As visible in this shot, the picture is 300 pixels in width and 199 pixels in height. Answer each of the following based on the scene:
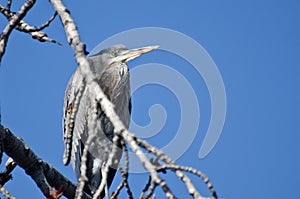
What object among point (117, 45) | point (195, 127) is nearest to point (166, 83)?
point (195, 127)

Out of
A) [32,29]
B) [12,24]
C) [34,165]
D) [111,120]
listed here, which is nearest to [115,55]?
[34,165]

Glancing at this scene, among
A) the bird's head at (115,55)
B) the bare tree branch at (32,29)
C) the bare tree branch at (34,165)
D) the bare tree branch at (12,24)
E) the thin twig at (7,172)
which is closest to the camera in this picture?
the bare tree branch at (12,24)

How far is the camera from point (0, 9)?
3.00m

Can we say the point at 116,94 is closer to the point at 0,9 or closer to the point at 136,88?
the point at 136,88

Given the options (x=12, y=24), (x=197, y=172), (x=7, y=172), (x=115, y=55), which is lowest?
(x=197, y=172)

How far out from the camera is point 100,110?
442 centimetres

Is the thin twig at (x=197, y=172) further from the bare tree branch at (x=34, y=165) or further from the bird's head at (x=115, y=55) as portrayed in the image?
the bird's head at (x=115, y=55)

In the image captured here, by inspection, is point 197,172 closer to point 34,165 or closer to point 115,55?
point 34,165

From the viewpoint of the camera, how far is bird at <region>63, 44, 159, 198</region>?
5.14 meters

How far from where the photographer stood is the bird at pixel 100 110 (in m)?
5.14

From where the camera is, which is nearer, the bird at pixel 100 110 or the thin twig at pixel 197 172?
the thin twig at pixel 197 172

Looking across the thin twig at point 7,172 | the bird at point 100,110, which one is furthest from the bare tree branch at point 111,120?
the bird at point 100,110

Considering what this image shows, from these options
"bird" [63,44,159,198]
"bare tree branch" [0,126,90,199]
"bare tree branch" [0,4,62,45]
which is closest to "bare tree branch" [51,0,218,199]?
"bare tree branch" [0,4,62,45]

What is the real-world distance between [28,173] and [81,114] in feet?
5.59
